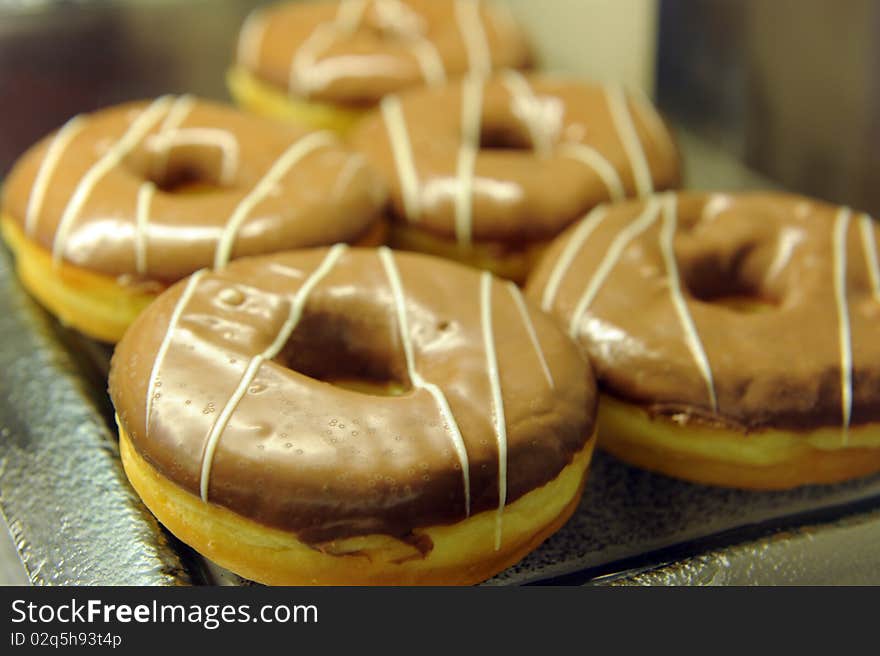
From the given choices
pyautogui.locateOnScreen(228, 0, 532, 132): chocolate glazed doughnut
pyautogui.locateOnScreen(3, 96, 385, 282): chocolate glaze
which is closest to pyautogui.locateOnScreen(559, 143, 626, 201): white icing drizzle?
pyautogui.locateOnScreen(3, 96, 385, 282): chocolate glaze

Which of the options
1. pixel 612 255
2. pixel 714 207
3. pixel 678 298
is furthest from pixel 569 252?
pixel 714 207

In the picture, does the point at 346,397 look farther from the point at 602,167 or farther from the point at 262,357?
the point at 602,167

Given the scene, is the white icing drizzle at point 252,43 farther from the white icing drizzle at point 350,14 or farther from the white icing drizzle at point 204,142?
the white icing drizzle at point 204,142

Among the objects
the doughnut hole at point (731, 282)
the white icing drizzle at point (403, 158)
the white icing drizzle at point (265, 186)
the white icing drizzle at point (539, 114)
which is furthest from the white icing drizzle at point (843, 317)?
the white icing drizzle at point (265, 186)
